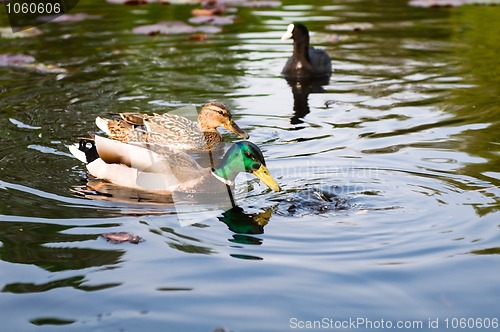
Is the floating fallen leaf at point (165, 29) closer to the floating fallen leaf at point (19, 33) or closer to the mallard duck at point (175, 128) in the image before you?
the floating fallen leaf at point (19, 33)

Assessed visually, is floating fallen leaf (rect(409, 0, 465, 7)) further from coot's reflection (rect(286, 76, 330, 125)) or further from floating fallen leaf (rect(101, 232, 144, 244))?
floating fallen leaf (rect(101, 232, 144, 244))

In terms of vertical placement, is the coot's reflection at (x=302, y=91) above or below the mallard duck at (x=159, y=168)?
below

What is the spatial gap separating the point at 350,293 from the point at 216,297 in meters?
0.75

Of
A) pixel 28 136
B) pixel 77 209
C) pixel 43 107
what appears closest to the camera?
pixel 77 209

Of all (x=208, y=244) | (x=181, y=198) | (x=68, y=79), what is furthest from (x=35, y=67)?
(x=208, y=244)

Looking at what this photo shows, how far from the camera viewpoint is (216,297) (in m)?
4.83

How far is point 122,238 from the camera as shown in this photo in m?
5.68

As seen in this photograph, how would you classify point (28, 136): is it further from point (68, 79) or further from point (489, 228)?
point (489, 228)

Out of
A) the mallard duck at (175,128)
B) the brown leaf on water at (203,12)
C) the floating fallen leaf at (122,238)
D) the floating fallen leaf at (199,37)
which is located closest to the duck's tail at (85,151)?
the mallard duck at (175,128)

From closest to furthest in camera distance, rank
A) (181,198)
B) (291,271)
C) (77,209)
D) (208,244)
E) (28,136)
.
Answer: (291,271) → (208,244) → (77,209) → (181,198) → (28,136)

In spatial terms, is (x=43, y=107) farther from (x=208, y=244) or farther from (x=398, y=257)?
(x=398, y=257)

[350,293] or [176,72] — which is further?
[176,72]

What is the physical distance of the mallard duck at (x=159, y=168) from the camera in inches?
268

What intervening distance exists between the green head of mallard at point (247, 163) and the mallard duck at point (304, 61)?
4.41m
